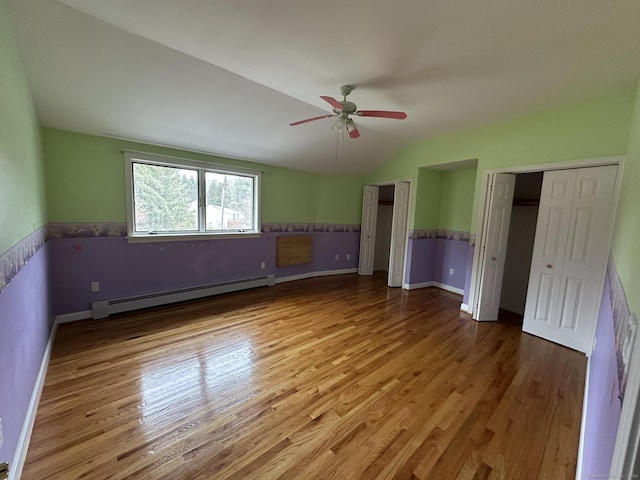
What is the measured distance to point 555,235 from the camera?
281cm

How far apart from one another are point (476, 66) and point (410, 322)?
2.74m

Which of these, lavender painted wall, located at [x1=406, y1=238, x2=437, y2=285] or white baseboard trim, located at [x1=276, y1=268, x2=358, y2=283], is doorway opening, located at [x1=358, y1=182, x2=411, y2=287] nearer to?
lavender painted wall, located at [x1=406, y1=238, x2=437, y2=285]

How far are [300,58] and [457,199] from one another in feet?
11.8

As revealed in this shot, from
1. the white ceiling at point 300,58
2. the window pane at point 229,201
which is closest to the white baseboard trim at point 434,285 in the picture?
the white ceiling at point 300,58

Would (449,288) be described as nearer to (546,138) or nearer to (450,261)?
(450,261)

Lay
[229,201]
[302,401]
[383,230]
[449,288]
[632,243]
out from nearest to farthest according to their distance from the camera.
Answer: [632,243], [302,401], [229,201], [449,288], [383,230]

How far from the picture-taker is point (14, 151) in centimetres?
149

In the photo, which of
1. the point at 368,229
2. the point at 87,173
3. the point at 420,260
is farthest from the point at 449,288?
the point at 87,173

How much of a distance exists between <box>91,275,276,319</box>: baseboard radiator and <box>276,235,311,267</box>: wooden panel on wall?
0.40 m

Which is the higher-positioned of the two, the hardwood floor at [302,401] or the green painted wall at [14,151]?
the green painted wall at [14,151]

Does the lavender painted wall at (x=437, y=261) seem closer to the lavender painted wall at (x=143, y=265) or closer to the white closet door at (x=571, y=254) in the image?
the white closet door at (x=571, y=254)

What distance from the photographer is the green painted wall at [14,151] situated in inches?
50.4

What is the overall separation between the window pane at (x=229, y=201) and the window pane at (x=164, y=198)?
220 millimetres

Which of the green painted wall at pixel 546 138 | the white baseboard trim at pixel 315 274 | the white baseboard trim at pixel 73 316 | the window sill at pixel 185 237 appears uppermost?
the green painted wall at pixel 546 138
